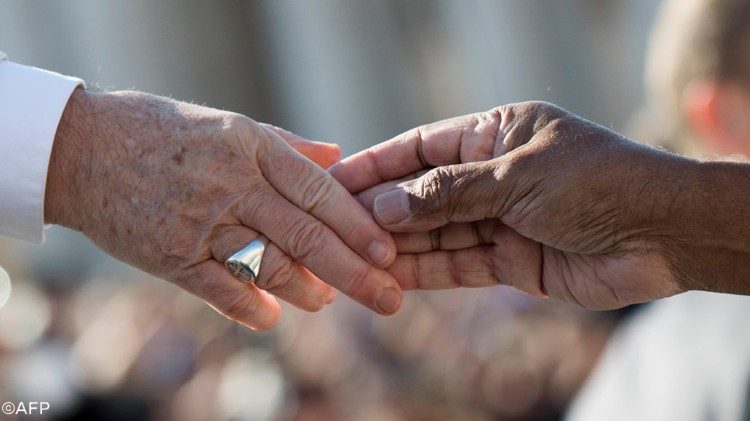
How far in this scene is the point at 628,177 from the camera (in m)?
2.37

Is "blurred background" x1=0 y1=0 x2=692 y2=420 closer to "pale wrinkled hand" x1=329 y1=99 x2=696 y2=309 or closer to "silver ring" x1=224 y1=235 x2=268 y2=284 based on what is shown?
"pale wrinkled hand" x1=329 y1=99 x2=696 y2=309

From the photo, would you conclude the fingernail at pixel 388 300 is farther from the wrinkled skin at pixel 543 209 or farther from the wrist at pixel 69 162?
the wrist at pixel 69 162

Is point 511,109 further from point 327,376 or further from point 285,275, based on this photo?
point 327,376

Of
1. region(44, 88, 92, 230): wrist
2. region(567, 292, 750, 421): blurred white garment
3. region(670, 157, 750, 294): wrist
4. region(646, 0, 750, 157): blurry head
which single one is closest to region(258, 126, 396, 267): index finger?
region(44, 88, 92, 230): wrist

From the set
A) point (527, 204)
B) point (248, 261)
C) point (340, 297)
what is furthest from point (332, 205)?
point (340, 297)

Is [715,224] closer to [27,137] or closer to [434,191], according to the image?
[434,191]

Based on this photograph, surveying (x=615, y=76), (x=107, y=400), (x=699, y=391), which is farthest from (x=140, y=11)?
(x=699, y=391)

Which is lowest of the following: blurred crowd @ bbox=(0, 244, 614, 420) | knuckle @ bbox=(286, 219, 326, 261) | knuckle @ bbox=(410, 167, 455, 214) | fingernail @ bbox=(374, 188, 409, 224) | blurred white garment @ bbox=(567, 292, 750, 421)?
blurred crowd @ bbox=(0, 244, 614, 420)

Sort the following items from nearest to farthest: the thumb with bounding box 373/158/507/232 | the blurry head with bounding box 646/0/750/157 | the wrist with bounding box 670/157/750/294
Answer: the wrist with bounding box 670/157/750/294
the thumb with bounding box 373/158/507/232
the blurry head with bounding box 646/0/750/157

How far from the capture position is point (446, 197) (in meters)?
2.54

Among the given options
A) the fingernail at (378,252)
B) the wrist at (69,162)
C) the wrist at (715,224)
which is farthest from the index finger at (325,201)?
the wrist at (715,224)

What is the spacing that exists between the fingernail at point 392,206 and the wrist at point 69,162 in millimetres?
776

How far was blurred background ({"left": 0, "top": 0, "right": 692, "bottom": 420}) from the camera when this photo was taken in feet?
13.9

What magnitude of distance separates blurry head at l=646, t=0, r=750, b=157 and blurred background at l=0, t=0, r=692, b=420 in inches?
32.4
